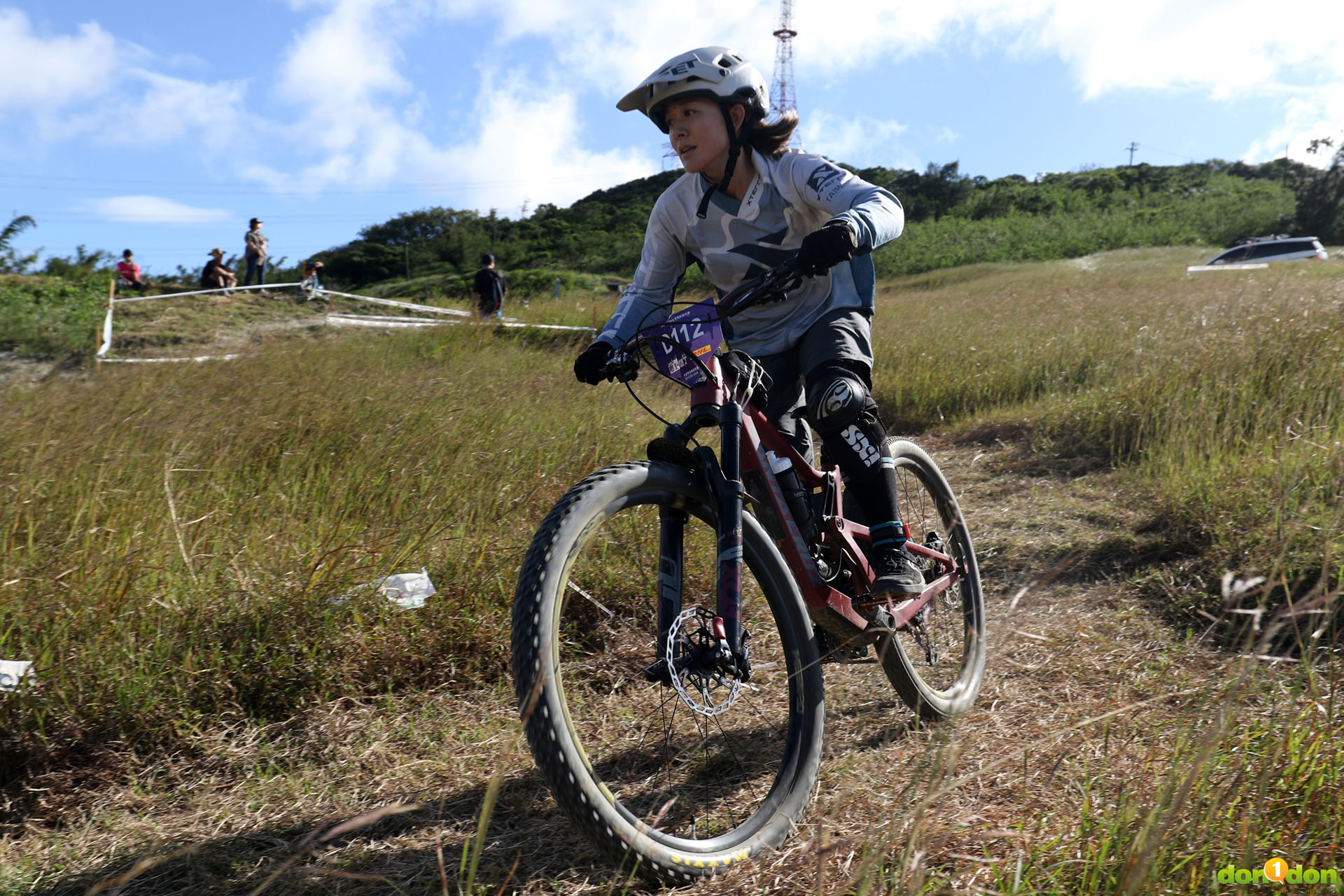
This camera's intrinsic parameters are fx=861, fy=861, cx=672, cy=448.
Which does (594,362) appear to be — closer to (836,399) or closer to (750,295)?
(750,295)

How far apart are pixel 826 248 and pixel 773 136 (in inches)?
31.7

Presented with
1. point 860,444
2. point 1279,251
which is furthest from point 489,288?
point 1279,251

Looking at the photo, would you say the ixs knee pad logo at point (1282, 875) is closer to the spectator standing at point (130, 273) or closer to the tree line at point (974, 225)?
the spectator standing at point (130, 273)

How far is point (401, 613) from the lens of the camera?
120 inches

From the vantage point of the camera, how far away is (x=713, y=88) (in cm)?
254

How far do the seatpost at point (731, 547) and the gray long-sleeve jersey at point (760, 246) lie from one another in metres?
0.68

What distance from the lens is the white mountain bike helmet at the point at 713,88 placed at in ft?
8.30

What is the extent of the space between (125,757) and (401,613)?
0.90 metres

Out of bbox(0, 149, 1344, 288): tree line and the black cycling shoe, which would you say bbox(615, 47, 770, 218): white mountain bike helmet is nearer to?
the black cycling shoe

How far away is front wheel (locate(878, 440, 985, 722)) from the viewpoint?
9.73ft

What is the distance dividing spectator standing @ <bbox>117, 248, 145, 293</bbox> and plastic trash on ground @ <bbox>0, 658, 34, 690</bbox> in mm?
16253

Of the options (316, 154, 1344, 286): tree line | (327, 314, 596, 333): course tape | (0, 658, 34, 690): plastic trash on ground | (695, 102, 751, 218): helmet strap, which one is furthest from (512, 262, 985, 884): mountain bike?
(316, 154, 1344, 286): tree line

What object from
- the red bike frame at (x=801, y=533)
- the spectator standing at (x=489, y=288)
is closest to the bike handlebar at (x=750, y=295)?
the red bike frame at (x=801, y=533)

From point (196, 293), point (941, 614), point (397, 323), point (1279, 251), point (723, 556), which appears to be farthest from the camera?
point (1279, 251)
